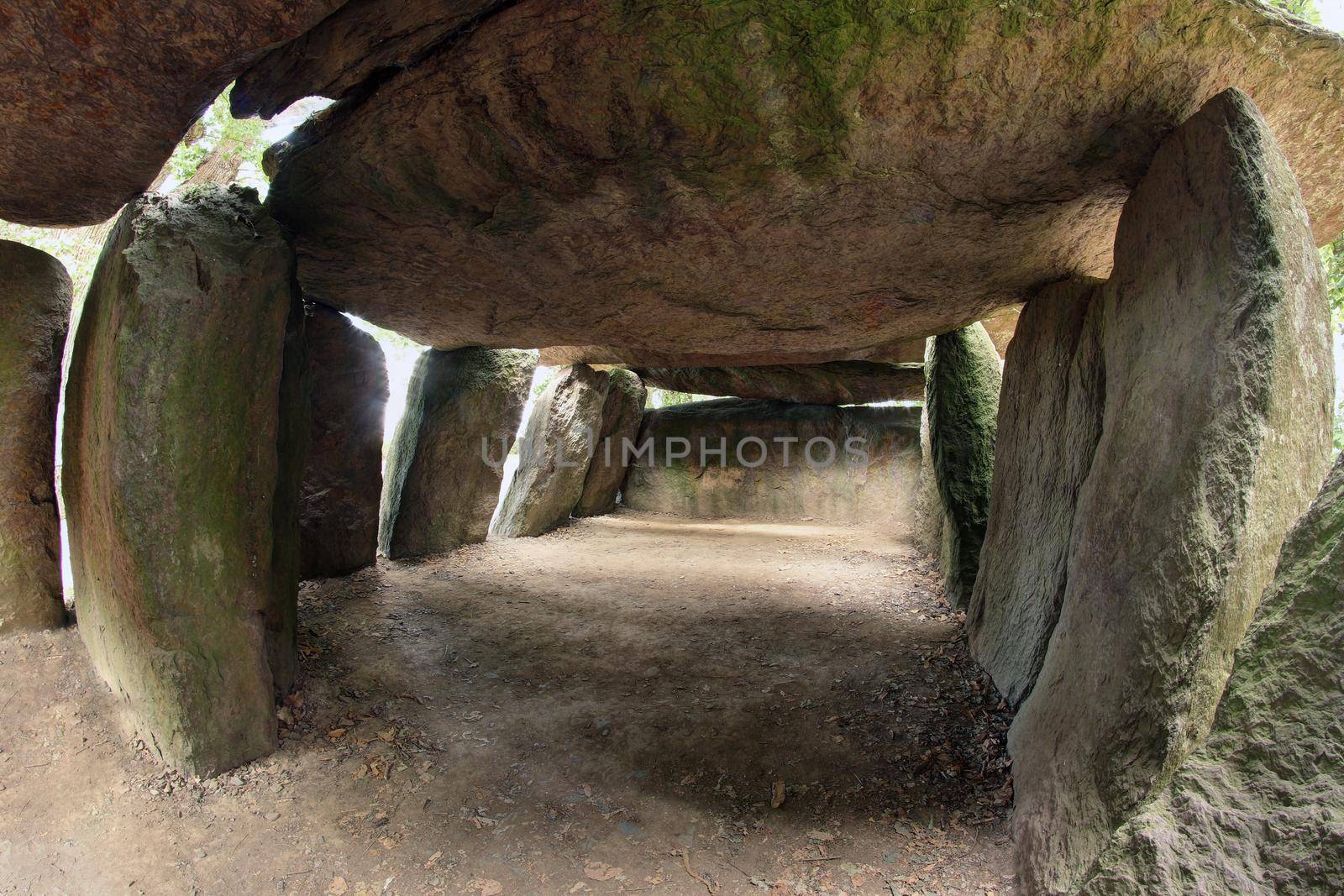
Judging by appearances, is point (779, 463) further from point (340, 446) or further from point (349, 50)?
point (349, 50)

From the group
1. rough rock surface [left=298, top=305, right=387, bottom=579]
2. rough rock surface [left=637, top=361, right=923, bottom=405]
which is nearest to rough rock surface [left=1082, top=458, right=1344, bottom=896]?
rough rock surface [left=298, top=305, right=387, bottom=579]

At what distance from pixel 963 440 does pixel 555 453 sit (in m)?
4.79

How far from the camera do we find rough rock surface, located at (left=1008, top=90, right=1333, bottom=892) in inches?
76.8

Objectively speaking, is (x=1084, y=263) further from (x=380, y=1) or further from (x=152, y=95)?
(x=152, y=95)

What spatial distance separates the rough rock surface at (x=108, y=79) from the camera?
2271mm

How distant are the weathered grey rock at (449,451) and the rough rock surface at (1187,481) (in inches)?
208

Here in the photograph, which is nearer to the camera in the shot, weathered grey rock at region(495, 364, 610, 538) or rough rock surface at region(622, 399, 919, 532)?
weathered grey rock at region(495, 364, 610, 538)

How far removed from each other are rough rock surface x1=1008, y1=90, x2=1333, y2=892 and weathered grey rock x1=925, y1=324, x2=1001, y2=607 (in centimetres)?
249

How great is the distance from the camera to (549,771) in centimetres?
319

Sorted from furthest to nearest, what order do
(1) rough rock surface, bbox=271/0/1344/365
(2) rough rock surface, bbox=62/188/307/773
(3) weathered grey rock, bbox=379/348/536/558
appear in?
(3) weathered grey rock, bbox=379/348/536/558 < (2) rough rock surface, bbox=62/188/307/773 < (1) rough rock surface, bbox=271/0/1344/365

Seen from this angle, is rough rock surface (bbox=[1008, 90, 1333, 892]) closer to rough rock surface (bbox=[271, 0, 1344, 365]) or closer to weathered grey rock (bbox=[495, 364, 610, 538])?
rough rock surface (bbox=[271, 0, 1344, 365])

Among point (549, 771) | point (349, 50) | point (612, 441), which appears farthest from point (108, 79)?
point (612, 441)

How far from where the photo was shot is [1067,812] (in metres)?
2.20

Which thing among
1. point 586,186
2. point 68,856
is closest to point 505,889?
point 68,856
